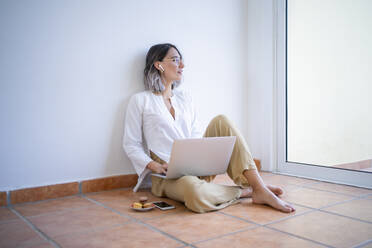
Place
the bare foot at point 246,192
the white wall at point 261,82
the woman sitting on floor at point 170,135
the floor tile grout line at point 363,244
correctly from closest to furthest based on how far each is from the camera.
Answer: the floor tile grout line at point 363,244 → the woman sitting on floor at point 170,135 → the bare foot at point 246,192 → the white wall at point 261,82

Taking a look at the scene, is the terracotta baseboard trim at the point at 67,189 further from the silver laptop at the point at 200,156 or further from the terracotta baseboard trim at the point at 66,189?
the silver laptop at the point at 200,156

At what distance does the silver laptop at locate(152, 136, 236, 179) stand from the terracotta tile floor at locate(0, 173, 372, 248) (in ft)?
0.63

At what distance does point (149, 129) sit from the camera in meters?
1.98

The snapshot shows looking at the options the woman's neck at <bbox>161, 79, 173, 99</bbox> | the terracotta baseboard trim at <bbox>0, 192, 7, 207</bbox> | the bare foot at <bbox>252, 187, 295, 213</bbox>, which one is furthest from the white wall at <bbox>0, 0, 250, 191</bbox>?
the bare foot at <bbox>252, 187, 295, 213</bbox>

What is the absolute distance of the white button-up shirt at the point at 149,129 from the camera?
6.31ft

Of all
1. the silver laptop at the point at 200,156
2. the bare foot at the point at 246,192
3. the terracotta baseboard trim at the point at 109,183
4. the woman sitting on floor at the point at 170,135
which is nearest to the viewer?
the silver laptop at the point at 200,156

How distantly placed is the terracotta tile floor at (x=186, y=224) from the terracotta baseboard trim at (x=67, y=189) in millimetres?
46

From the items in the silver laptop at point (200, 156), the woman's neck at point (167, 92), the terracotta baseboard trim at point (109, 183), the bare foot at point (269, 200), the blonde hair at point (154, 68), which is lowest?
the terracotta baseboard trim at point (109, 183)

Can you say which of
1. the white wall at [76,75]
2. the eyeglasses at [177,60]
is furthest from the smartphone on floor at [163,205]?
the eyeglasses at [177,60]

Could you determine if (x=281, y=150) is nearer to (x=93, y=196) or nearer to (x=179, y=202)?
(x=179, y=202)

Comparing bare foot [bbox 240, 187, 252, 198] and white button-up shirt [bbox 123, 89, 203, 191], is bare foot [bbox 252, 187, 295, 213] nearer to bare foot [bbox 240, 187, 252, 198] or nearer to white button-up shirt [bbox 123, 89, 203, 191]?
bare foot [bbox 240, 187, 252, 198]

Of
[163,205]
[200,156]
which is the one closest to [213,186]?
[200,156]

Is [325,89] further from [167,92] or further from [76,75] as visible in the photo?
[76,75]

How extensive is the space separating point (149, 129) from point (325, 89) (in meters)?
1.22
